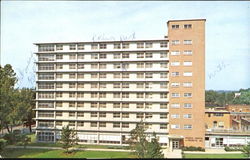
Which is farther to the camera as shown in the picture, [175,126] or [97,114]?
[97,114]

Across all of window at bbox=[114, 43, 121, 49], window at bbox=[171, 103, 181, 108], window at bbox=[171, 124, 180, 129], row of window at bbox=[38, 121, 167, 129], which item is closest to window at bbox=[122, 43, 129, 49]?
window at bbox=[114, 43, 121, 49]

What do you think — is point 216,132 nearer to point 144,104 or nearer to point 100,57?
point 144,104

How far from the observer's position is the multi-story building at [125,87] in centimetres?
1812

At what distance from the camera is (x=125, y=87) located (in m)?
19.1

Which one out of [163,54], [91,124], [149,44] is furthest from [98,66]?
[163,54]

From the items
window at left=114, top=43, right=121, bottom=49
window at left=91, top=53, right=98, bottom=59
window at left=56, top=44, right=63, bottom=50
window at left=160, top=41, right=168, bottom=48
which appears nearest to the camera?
window at left=160, top=41, right=168, bottom=48

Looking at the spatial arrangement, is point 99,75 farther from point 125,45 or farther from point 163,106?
point 163,106

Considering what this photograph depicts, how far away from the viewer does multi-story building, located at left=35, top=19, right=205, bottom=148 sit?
1812 cm

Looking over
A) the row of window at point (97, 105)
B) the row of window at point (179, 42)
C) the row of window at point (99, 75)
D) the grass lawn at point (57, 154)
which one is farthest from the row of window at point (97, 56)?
the grass lawn at point (57, 154)

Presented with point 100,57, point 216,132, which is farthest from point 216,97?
point 100,57

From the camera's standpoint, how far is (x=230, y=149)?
17.2 meters

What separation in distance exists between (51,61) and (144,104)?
8296 mm

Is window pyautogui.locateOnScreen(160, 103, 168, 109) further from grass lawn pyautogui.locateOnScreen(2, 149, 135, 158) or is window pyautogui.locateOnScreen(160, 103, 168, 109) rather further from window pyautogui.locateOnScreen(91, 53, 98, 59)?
window pyautogui.locateOnScreen(91, 53, 98, 59)

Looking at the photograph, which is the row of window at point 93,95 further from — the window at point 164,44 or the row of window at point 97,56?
the window at point 164,44
